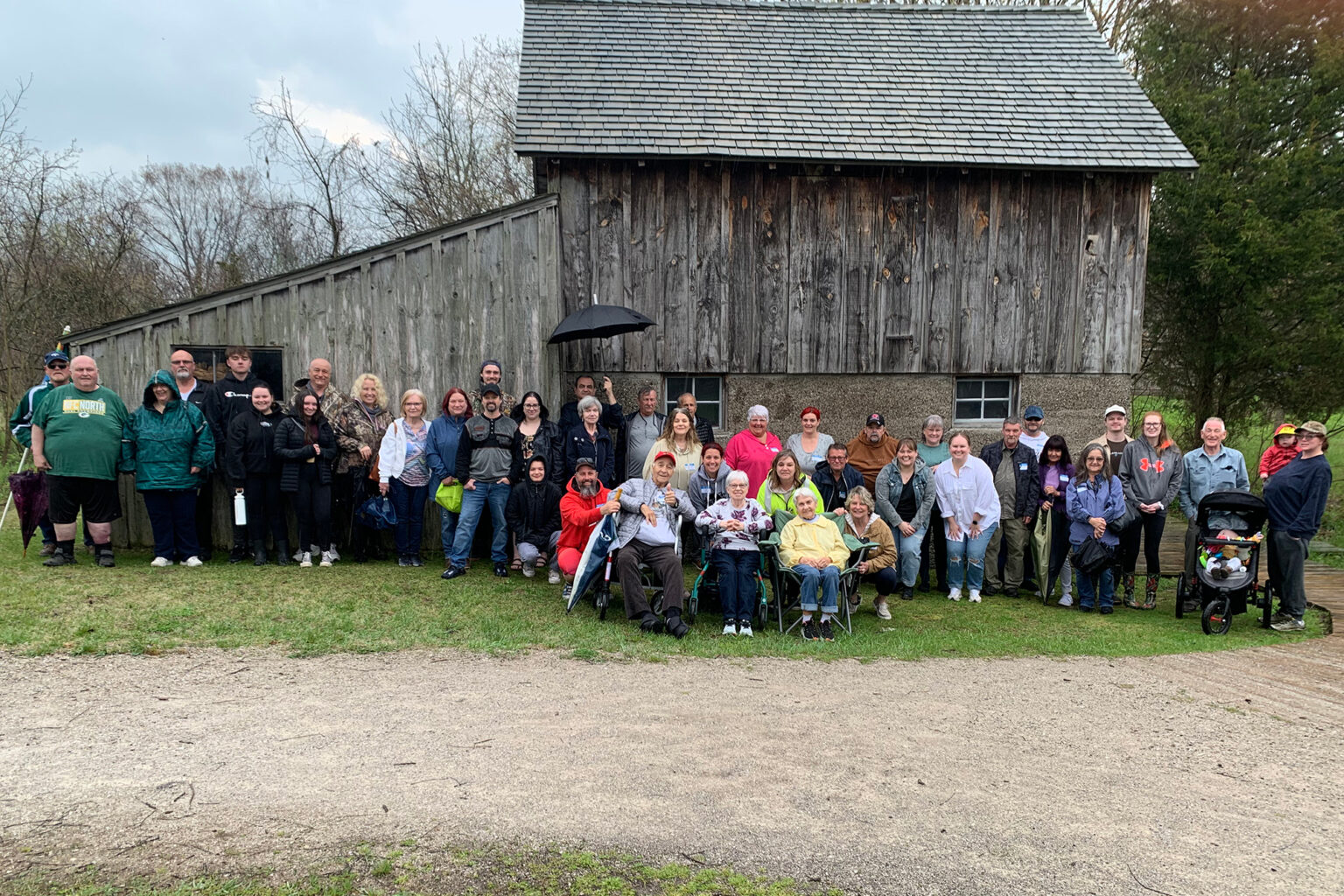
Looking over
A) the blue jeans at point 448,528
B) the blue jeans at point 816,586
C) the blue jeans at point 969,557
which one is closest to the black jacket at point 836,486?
the blue jeans at point 969,557

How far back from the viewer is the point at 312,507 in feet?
28.1

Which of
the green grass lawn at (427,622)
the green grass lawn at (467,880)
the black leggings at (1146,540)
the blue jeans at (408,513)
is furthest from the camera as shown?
the blue jeans at (408,513)

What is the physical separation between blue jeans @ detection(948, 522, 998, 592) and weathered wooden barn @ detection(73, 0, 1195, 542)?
303 cm

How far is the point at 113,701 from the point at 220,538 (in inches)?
188

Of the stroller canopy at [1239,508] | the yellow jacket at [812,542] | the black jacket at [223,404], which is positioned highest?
the black jacket at [223,404]

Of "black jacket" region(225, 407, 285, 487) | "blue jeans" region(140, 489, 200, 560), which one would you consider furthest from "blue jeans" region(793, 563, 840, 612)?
"blue jeans" region(140, 489, 200, 560)

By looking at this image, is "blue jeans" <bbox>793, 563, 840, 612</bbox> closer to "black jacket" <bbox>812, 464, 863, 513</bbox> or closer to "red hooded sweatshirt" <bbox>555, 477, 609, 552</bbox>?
"black jacket" <bbox>812, 464, 863, 513</bbox>

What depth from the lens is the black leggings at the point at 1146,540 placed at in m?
7.81

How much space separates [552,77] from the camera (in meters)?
11.0

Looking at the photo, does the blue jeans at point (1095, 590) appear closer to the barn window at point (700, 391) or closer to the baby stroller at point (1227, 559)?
the baby stroller at point (1227, 559)

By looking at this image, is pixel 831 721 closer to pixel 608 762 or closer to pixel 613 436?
pixel 608 762

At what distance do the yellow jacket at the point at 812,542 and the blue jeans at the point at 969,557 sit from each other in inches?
68.5

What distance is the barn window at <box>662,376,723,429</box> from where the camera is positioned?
10.9 m

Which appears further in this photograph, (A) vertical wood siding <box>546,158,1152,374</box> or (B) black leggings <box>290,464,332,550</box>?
(A) vertical wood siding <box>546,158,1152,374</box>
